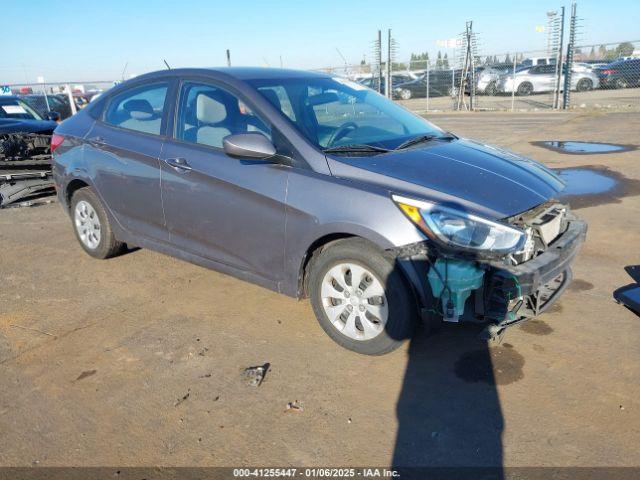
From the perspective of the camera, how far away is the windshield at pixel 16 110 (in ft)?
31.5

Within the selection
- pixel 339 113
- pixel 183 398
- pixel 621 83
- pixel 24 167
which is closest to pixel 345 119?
pixel 339 113

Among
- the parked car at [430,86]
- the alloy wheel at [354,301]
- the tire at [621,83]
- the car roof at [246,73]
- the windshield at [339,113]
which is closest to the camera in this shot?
the alloy wheel at [354,301]

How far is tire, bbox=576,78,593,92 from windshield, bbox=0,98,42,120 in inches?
876

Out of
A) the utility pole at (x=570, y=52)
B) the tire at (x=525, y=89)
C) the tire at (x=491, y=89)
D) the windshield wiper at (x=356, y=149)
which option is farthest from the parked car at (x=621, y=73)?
the windshield wiper at (x=356, y=149)

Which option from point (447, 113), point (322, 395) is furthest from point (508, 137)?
point (322, 395)

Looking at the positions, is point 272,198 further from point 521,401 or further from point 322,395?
point 521,401

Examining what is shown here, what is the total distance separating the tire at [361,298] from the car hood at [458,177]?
43 cm

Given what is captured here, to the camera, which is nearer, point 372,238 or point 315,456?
point 315,456

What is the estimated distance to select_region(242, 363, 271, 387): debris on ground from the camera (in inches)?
121

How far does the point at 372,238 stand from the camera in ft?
9.93

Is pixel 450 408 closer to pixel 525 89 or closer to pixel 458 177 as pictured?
pixel 458 177

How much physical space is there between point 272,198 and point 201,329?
1114 mm

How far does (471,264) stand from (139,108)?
10.2 feet

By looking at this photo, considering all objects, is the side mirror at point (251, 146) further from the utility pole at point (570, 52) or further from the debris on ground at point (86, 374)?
the utility pole at point (570, 52)
